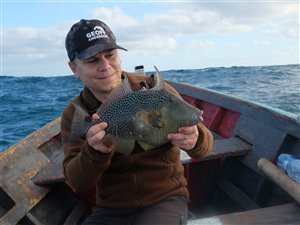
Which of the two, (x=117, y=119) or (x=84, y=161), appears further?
(x=84, y=161)

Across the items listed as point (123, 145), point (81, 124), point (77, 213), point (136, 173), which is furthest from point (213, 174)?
point (81, 124)

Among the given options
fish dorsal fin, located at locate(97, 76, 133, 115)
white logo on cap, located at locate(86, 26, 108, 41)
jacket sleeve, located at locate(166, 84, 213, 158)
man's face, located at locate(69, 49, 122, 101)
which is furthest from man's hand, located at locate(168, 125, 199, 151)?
white logo on cap, located at locate(86, 26, 108, 41)

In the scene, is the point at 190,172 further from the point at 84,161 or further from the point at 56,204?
the point at 84,161

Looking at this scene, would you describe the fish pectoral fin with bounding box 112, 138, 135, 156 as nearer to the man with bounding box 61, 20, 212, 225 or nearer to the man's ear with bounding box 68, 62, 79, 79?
the man with bounding box 61, 20, 212, 225

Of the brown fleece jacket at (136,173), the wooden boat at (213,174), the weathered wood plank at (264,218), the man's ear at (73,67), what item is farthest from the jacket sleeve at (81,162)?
the wooden boat at (213,174)

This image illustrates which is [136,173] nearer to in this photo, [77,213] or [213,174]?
[77,213]

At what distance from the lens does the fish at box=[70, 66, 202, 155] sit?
7.57ft

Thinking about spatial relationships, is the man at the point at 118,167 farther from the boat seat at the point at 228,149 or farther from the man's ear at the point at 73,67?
the boat seat at the point at 228,149

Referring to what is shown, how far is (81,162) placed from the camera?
9.02 ft

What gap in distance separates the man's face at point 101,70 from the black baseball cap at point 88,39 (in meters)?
0.06

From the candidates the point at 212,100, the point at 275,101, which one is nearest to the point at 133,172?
the point at 212,100

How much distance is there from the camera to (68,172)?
2.95m

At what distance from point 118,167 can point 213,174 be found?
2.56 m

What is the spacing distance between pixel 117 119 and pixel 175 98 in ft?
1.37
